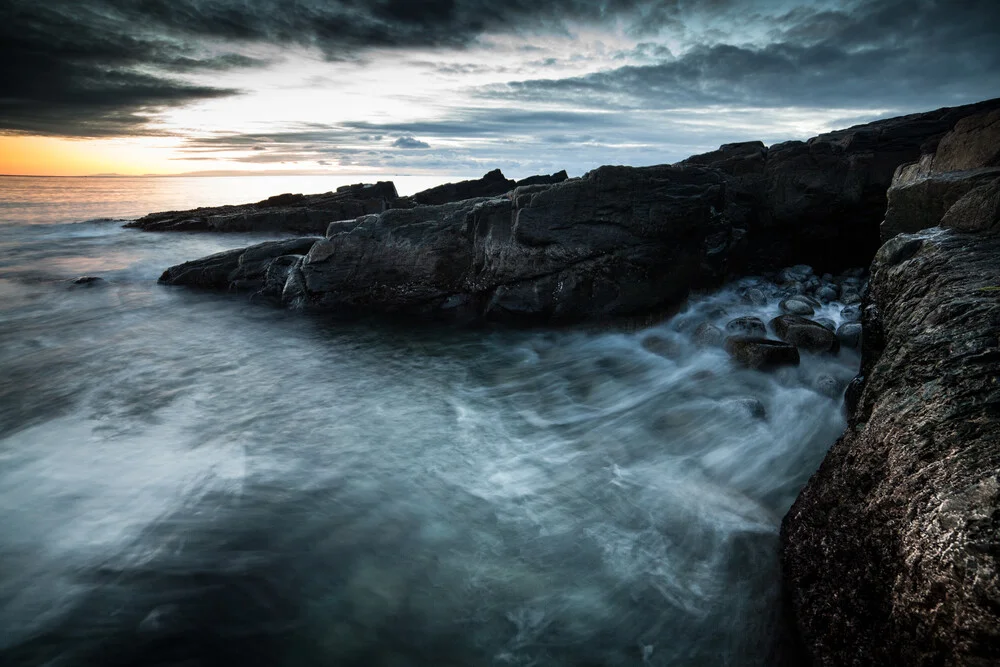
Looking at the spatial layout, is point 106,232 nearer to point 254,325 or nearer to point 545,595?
point 254,325

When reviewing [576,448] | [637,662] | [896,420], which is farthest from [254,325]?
[896,420]

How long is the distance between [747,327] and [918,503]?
7645 mm

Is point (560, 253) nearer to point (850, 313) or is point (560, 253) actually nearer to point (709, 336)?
point (709, 336)

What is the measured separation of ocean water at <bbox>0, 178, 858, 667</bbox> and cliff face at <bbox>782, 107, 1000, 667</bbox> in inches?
29.7

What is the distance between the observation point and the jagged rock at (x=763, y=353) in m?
8.67

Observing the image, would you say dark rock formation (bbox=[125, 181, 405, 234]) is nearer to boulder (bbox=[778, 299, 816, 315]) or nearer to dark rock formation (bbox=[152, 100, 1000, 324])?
dark rock formation (bbox=[152, 100, 1000, 324])

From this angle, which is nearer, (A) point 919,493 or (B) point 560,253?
(A) point 919,493

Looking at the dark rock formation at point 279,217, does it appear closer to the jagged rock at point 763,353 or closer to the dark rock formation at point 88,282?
the dark rock formation at point 88,282

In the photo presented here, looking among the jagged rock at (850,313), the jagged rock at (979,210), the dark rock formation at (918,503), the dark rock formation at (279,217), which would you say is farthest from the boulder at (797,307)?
the dark rock formation at (279,217)

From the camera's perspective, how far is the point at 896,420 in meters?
3.72

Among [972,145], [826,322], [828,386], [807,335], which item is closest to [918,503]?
A: [828,386]

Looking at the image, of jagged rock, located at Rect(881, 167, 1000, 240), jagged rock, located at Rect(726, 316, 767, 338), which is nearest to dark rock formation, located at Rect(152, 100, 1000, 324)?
jagged rock, located at Rect(726, 316, 767, 338)

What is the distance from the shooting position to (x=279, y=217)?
29.4 metres

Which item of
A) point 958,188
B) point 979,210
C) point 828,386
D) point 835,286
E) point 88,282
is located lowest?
point 88,282
